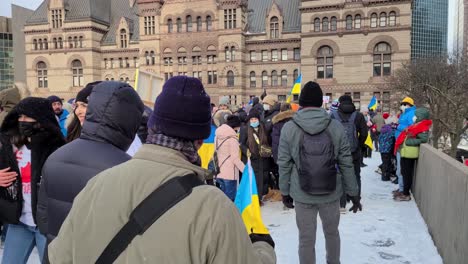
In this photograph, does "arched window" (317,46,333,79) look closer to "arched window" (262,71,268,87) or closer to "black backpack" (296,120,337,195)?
"arched window" (262,71,268,87)

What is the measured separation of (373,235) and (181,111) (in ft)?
17.2

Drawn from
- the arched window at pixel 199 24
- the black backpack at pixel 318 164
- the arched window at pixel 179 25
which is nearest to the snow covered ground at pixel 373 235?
the black backpack at pixel 318 164

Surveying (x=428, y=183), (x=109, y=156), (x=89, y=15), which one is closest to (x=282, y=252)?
(x=428, y=183)

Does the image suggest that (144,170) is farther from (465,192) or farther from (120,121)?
(465,192)

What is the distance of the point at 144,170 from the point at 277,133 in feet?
20.5

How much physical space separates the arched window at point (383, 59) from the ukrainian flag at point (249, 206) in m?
39.0

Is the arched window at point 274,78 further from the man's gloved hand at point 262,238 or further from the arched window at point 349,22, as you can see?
the man's gloved hand at point 262,238

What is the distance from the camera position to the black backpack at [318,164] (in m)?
3.92

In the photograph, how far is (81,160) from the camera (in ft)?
7.33

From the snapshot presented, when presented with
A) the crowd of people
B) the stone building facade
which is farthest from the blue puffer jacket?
the stone building facade

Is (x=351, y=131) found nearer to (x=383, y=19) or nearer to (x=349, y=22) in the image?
(x=349, y=22)

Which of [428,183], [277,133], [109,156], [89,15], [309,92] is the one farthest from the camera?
[89,15]

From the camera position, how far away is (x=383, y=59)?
125 ft

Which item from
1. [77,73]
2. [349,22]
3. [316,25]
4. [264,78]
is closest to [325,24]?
[316,25]
